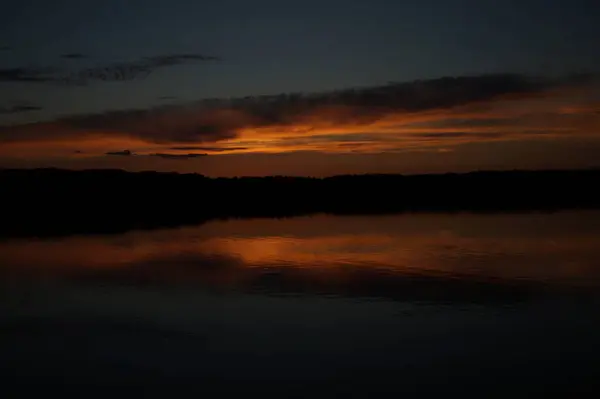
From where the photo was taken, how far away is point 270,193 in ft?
180

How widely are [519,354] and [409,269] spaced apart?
19.4ft

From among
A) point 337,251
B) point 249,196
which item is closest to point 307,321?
point 337,251

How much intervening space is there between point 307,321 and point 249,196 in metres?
42.8

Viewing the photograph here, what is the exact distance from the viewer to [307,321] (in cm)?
1005

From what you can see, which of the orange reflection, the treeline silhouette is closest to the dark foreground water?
the orange reflection

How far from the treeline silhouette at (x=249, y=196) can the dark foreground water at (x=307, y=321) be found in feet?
52.2

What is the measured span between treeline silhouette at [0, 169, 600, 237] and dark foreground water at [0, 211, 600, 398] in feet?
52.2

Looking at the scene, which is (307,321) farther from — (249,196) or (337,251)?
(249,196)

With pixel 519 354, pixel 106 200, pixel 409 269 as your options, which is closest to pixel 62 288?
pixel 409 269

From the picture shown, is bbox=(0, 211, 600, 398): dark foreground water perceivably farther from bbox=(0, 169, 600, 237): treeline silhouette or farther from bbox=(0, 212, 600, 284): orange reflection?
bbox=(0, 169, 600, 237): treeline silhouette

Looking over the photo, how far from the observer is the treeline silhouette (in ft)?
121

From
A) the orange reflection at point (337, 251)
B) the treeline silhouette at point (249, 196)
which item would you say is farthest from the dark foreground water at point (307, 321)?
the treeline silhouette at point (249, 196)

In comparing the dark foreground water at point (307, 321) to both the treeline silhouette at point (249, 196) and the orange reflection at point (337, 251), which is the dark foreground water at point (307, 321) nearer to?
the orange reflection at point (337, 251)

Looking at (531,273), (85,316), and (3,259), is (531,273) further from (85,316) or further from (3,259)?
(3,259)
